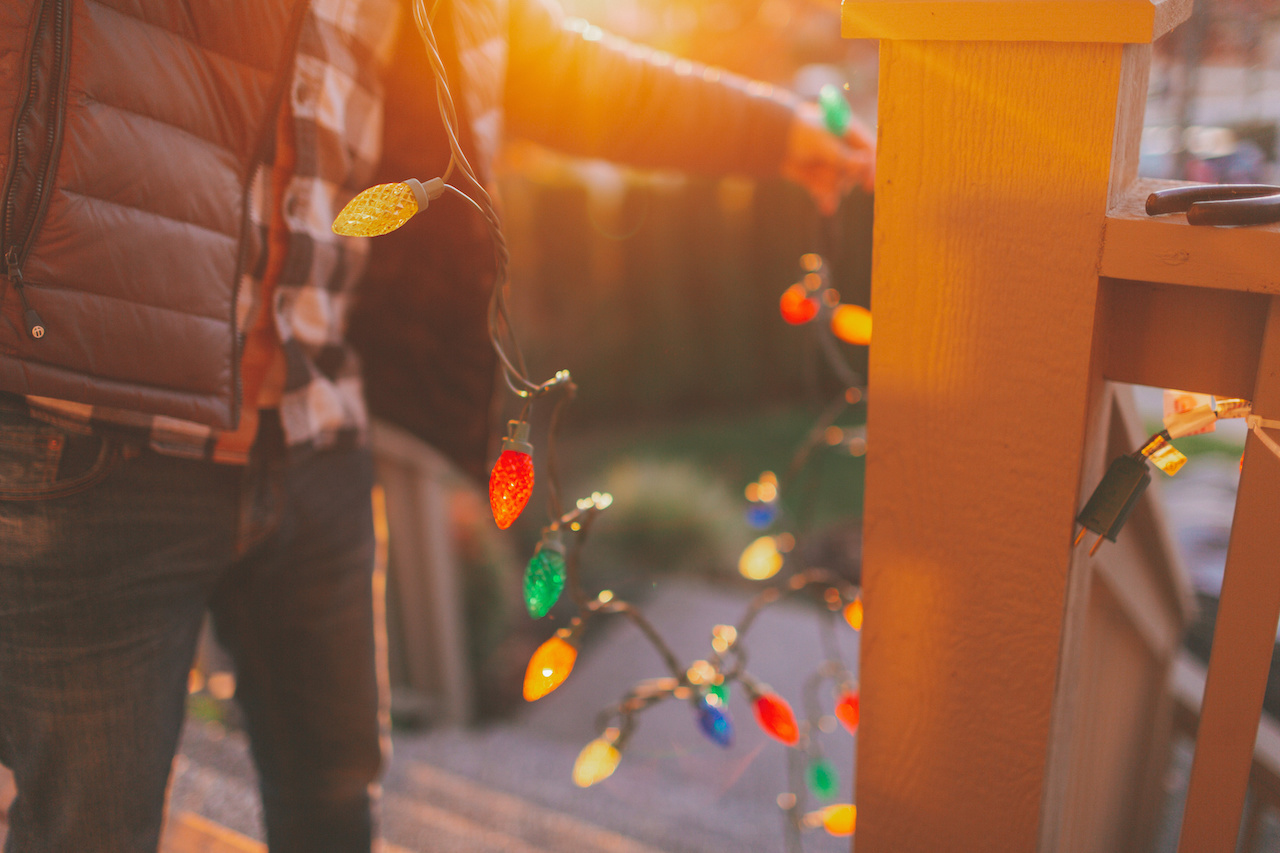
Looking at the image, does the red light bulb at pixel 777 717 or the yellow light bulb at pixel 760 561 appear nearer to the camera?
the red light bulb at pixel 777 717

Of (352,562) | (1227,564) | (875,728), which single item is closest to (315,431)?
(352,562)

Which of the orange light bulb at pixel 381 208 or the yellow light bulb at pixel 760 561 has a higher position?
the orange light bulb at pixel 381 208

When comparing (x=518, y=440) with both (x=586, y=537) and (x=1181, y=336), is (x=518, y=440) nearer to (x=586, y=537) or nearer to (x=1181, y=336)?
(x=586, y=537)

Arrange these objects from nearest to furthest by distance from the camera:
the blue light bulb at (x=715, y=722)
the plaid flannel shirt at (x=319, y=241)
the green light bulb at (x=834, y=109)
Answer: the plaid flannel shirt at (x=319, y=241) → the blue light bulb at (x=715, y=722) → the green light bulb at (x=834, y=109)

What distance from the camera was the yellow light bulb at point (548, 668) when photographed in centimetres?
68

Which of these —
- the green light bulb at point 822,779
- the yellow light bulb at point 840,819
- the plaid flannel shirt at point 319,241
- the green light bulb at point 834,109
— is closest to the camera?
the plaid flannel shirt at point 319,241

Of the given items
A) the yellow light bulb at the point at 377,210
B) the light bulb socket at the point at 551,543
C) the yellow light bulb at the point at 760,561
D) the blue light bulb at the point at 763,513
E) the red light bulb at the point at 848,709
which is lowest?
the red light bulb at the point at 848,709

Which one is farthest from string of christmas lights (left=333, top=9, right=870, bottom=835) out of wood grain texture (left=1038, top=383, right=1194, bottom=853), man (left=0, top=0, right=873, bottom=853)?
wood grain texture (left=1038, top=383, right=1194, bottom=853)

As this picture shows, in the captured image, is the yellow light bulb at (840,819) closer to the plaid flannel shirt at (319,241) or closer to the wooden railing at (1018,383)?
the wooden railing at (1018,383)

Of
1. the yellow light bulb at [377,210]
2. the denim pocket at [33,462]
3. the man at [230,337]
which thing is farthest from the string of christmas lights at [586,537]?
the denim pocket at [33,462]

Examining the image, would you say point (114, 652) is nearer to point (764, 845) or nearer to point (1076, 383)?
point (1076, 383)

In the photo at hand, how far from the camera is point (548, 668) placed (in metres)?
0.69

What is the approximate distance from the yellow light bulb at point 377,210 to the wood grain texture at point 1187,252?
0.43 meters

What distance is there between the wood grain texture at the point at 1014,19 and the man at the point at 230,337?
17.3 inches
